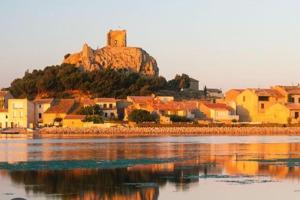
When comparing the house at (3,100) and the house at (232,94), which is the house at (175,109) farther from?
the house at (3,100)

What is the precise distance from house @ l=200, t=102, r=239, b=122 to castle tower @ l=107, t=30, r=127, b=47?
47.2 metres

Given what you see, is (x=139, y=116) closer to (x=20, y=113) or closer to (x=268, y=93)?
(x=20, y=113)

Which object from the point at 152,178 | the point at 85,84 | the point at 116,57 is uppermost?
the point at 116,57

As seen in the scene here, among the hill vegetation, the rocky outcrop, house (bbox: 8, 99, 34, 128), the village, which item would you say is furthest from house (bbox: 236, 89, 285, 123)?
the rocky outcrop

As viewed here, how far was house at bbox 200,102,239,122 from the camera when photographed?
82125mm

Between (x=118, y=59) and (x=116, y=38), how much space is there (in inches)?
276

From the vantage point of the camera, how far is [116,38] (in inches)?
5089

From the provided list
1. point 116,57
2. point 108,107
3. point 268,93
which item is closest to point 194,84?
point 116,57

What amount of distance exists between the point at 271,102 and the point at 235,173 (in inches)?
2389

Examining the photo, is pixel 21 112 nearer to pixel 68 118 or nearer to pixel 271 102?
pixel 68 118

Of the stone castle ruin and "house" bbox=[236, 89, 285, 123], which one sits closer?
"house" bbox=[236, 89, 285, 123]

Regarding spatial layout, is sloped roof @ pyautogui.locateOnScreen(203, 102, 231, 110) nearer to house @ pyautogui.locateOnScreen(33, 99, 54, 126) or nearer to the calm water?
house @ pyautogui.locateOnScreen(33, 99, 54, 126)

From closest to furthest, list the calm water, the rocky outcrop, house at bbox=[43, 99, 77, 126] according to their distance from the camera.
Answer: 1. the calm water
2. house at bbox=[43, 99, 77, 126]
3. the rocky outcrop

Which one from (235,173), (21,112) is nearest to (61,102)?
(21,112)
